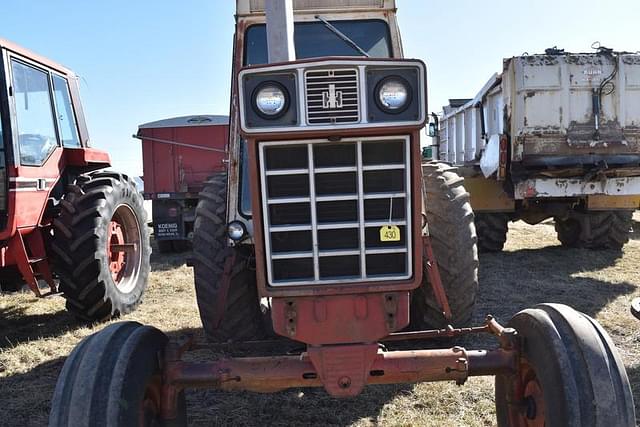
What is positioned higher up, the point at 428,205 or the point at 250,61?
the point at 250,61

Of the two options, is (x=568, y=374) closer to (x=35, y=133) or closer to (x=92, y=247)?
(x=92, y=247)

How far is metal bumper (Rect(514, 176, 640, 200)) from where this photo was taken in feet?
24.3

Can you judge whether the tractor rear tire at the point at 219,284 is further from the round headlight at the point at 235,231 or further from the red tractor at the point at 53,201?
the red tractor at the point at 53,201

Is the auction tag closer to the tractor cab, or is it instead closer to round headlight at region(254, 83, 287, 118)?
round headlight at region(254, 83, 287, 118)

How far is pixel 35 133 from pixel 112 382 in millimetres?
3682

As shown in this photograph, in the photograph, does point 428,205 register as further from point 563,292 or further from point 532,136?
point 532,136

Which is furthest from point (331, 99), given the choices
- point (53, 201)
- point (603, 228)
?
point (603, 228)

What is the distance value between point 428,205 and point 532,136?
14.0ft

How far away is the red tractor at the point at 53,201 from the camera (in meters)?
4.84

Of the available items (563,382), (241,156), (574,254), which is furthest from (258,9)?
(574,254)

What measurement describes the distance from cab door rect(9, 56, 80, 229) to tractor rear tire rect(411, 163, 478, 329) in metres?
3.27

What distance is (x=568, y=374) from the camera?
7.79ft

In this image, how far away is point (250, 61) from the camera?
412 centimetres

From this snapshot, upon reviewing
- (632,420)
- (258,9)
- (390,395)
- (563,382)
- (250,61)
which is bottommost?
(390,395)
